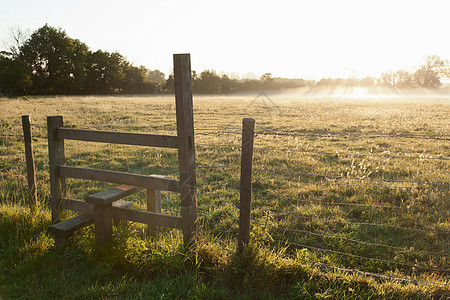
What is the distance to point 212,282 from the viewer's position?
3605mm

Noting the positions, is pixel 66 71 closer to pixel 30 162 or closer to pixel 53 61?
pixel 53 61

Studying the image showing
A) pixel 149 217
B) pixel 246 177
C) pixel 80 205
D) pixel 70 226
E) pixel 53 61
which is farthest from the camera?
pixel 53 61

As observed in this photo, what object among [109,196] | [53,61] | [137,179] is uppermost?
[53,61]

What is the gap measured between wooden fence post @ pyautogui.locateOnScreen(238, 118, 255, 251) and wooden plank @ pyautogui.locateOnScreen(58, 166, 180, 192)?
84cm

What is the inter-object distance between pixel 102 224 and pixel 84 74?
7674 cm

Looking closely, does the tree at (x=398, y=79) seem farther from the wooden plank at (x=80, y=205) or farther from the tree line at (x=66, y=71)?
the wooden plank at (x=80, y=205)

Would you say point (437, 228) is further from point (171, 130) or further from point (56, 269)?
point (171, 130)

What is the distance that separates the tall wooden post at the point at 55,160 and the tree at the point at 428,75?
120010mm

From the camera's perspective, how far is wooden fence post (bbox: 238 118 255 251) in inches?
144

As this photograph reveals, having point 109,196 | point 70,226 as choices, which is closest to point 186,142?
point 109,196

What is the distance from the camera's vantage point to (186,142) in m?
3.82

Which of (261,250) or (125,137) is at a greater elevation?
(125,137)

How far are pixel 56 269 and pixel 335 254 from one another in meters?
3.69

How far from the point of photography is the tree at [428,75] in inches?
4021
